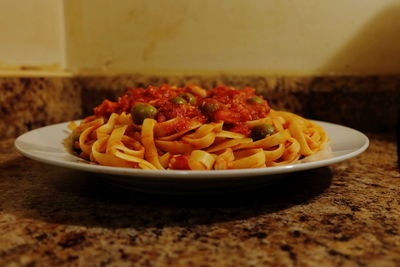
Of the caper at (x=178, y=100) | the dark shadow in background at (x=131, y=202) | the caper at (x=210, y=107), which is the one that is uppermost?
the caper at (x=178, y=100)

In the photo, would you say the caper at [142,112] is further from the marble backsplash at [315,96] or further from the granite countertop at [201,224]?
the marble backsplash at [315,96]

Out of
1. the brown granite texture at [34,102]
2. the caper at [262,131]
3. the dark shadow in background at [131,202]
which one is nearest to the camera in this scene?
the dark shadow in background at [131,202]

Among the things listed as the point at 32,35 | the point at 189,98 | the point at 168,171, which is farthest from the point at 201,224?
the point at 32,35

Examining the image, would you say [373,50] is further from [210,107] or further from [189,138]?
[189,138]

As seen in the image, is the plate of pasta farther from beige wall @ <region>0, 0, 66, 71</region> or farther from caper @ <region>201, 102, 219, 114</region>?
beige wall @ <region>0, 0, 66, 71</region>

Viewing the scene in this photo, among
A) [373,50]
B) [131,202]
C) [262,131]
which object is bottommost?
[131,202]

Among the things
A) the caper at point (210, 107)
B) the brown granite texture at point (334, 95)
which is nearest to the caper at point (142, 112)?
the caper at point (210, 107)
